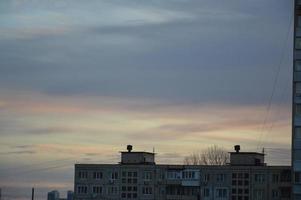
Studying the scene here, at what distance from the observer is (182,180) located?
168 metres

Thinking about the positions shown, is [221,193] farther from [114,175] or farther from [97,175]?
[97,175]

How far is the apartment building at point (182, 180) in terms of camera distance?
6339 inches

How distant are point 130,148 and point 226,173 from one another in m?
25.3

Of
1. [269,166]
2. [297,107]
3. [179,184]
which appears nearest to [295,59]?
[297,107]

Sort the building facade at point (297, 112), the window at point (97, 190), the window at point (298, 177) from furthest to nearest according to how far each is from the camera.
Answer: the window at point (97, 190)
the window at point (298, 177)
the building facade at point (297, 112)

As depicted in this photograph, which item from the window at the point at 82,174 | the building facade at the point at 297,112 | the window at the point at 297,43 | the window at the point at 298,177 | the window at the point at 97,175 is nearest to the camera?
the building facade at the point at 297,112

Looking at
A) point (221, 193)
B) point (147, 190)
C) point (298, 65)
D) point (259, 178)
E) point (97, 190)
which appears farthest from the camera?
point (97, 190)

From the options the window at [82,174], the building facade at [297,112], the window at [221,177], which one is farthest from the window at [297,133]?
the window at [82,174]

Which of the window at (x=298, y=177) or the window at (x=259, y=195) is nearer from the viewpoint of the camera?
the window at (x=298, y=177)

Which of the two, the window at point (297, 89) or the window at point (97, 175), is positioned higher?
the window at point (297, 89)

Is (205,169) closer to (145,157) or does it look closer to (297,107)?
(145,157)

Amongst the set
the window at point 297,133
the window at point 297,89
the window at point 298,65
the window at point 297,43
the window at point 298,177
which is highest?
the window at point 297,43

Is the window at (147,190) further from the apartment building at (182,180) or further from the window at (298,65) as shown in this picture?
the window at (298,65)

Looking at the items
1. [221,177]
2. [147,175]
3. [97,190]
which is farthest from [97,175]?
[221,177]
